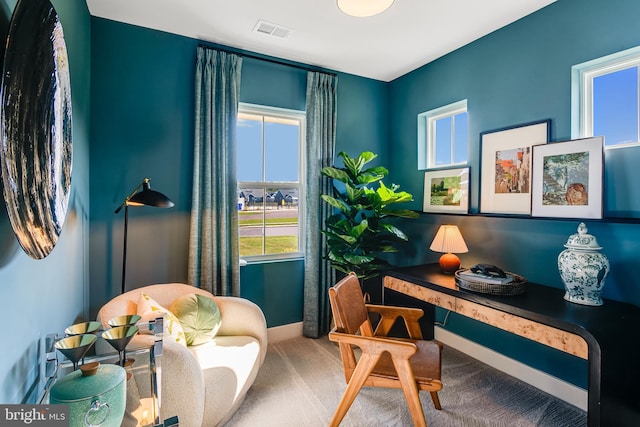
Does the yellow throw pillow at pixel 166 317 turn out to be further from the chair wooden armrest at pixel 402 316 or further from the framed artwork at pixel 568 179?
the framed artwork at pixel 568 179

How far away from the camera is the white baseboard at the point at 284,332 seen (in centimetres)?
317

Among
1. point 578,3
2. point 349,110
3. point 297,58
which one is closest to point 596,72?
point 578,3

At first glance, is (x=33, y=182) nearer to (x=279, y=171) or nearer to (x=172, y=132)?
(x=172, y=132)

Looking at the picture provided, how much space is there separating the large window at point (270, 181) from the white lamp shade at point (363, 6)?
131cm

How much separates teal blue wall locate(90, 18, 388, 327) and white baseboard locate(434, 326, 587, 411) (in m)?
1.98

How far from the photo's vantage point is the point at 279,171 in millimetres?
3305

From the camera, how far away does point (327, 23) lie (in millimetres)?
2551

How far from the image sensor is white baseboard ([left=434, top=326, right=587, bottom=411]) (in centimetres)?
217

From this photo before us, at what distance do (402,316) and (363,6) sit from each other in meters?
2.06

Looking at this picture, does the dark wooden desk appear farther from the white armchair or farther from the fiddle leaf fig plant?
the white armchair

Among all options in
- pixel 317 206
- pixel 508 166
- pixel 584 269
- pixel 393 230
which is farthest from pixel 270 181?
pixel 584 269

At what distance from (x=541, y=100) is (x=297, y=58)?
2154 mm

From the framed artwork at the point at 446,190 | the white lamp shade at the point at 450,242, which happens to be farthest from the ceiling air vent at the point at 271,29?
the white lamp shade at the point at 450,242

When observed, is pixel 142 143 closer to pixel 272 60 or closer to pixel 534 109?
pixel 272 60
